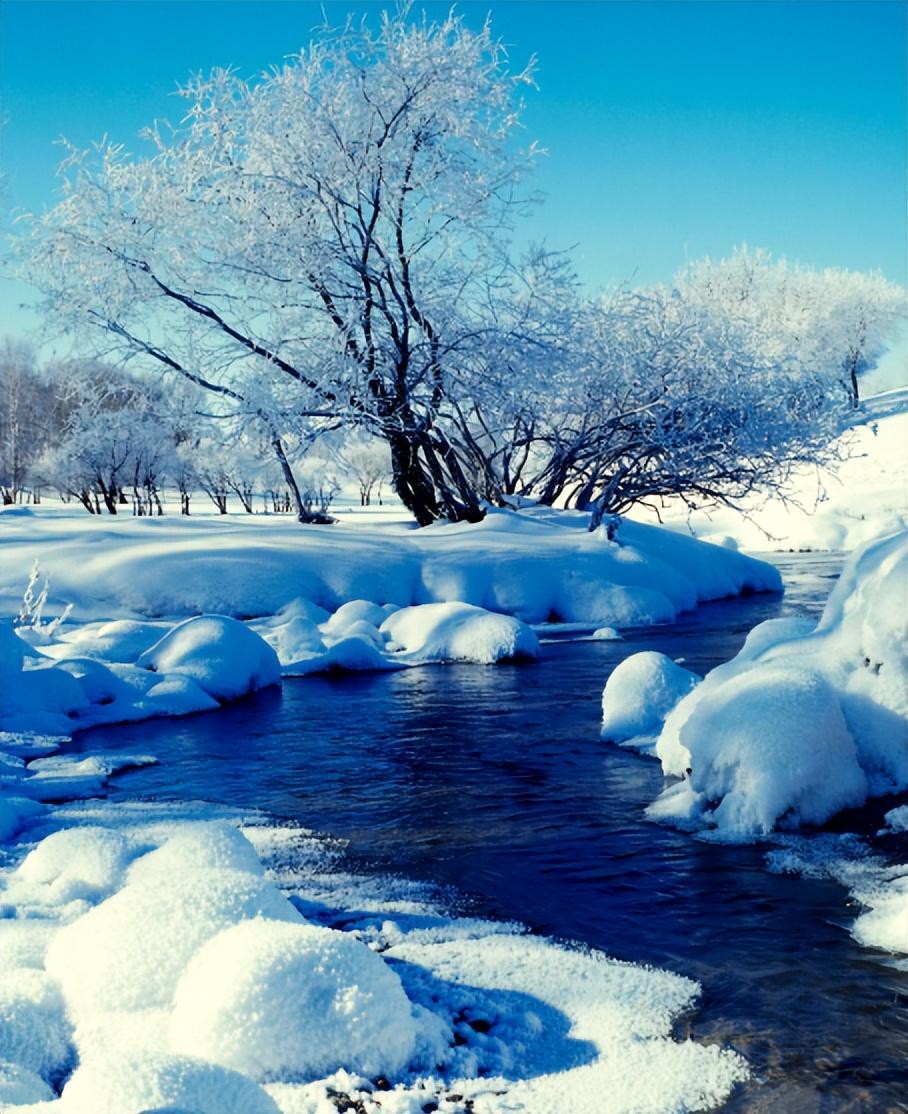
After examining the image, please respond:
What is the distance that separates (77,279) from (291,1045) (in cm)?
1769

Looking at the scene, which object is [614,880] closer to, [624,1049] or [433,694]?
[624,1049]

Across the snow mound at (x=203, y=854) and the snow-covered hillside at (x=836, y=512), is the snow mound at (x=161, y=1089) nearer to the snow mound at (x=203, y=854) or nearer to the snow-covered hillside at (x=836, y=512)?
the snow mound at (x=203, y=854)

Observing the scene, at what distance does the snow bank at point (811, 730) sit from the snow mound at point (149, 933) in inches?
116

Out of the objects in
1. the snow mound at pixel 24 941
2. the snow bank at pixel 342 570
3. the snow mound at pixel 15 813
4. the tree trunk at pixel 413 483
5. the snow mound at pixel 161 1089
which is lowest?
the snow mound at pixel 15 813

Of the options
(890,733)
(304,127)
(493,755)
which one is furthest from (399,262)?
(890,733)

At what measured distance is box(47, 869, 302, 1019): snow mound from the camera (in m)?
3.41

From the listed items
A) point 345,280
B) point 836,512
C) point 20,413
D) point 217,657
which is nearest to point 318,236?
point 345,280

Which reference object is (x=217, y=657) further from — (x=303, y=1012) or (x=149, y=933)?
(x=303, y=1012)

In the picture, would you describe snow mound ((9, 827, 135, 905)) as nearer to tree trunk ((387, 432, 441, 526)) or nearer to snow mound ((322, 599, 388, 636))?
snow mound ((322, 599, 388, 636))

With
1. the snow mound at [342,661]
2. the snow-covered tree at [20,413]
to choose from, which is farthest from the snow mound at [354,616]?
the snow-covered tree at [20,413]

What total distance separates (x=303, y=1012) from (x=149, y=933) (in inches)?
28.3

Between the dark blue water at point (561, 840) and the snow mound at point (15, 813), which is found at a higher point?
the snow mound at point (15, 813)

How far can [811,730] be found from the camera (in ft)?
19.0

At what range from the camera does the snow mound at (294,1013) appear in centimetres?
312
